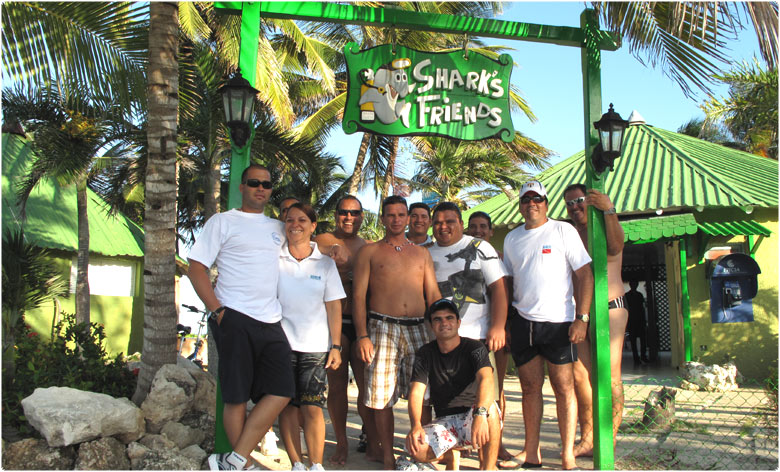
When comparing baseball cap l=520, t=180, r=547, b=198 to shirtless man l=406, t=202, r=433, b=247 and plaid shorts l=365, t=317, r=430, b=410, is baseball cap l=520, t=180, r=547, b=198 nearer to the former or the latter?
shirtless man l=406, t=202, r=433, b=247

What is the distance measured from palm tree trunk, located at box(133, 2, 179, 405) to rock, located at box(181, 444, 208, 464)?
85 centimetres

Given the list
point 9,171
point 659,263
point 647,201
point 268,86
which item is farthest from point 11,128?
point 659,263

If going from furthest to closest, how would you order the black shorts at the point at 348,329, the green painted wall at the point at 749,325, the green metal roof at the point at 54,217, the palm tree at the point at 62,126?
the green metal roof at the point at 54,217 → the palm tree at the point at 62,126 → the green painted wall at the point at 749,325 → the black shorts at the point at 348,329

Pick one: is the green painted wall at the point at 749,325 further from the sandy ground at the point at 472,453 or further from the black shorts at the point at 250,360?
the black shorts at the point at 250,360

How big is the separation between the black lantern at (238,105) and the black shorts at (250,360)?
1.40m

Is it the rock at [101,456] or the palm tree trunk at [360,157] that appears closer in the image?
the rock at [101,456]

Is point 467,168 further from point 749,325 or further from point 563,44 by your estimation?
point 563,44

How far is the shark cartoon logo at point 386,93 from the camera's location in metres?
5.32

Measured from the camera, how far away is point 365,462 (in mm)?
5000

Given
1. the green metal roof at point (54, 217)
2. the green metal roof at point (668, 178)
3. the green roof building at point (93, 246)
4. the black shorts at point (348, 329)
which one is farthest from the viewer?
the green roof building at point (93, 246)

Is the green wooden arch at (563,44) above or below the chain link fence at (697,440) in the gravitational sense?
above

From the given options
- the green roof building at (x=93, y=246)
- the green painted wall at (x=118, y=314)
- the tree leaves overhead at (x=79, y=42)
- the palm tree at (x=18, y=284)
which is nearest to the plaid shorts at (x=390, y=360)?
the palm tree at (x=18, y=284)

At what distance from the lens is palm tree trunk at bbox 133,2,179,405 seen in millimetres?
5480

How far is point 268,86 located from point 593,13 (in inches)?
328
